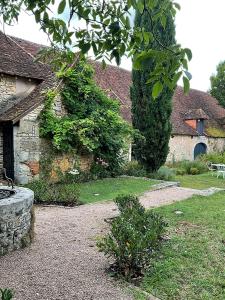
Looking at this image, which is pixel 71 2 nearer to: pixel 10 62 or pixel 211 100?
pixel 10 62

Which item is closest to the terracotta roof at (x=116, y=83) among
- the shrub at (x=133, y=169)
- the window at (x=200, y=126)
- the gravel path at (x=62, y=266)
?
the shrub at (x=133, y=169)

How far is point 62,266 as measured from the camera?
4.73 m

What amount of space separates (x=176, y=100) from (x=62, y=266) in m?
22.3

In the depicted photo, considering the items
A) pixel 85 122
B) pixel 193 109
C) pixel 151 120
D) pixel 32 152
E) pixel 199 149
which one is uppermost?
pixel 193 109

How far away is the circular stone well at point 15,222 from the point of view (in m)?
5.09

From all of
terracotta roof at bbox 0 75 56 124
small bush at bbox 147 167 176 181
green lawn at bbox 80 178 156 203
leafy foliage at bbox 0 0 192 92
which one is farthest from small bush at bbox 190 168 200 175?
leafy foliage at bbox 0 0 192 92

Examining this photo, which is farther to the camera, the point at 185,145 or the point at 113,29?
the point at 185,145

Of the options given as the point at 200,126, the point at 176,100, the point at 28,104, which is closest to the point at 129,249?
the point at 28,104

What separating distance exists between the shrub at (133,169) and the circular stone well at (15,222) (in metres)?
10.2

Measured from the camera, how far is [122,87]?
861 inches

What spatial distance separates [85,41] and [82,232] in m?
4.72

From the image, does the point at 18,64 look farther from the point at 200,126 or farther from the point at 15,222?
the point at 200,126

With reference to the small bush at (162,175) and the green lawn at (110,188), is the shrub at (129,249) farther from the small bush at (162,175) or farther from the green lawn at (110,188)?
the small bush at (162,175)

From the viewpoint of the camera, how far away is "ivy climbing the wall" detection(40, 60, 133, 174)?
12.3m
